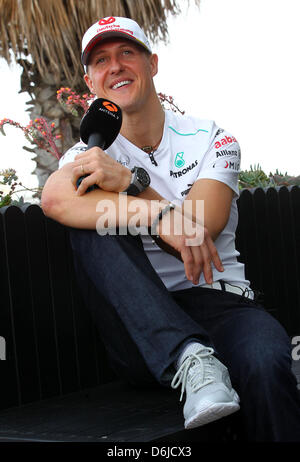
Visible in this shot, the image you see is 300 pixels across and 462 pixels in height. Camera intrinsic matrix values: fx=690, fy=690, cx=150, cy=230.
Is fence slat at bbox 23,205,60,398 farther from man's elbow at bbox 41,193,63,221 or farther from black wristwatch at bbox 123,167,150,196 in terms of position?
black wristwatch at bbox 123,167,150,196

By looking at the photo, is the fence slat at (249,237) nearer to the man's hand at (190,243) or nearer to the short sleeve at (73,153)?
the short sleeve at (73,153)

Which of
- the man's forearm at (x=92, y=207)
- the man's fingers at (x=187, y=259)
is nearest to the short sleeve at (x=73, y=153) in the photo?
the man's forearm at (x=92, y=207)

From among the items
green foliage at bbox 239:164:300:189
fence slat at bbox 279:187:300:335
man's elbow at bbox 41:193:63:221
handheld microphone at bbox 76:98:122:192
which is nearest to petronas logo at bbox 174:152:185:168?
handheld microphone at bbox 76:98:122:192

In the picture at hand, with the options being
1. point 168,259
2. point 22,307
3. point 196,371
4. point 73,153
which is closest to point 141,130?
point 73,153

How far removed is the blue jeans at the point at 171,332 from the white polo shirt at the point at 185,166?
271 mm

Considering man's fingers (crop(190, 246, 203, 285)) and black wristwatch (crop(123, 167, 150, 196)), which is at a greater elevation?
black wristwatch (crop(123, 167, 150, 196))

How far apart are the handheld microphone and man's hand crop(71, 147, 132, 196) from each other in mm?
58

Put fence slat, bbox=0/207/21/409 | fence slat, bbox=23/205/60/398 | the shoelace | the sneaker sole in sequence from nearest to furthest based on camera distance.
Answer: the sneaker sole, the shoelace, fence slat, bbox=0/207/21/409, fence slat, bbox=23/205/60/398

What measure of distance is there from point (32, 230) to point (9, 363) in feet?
2.11

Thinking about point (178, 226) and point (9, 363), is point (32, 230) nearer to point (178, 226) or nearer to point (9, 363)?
point (9, 363)

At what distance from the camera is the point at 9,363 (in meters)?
3.20

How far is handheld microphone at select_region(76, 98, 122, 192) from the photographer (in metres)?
2.81

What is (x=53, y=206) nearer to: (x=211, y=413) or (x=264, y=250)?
(x=211, y=413)
